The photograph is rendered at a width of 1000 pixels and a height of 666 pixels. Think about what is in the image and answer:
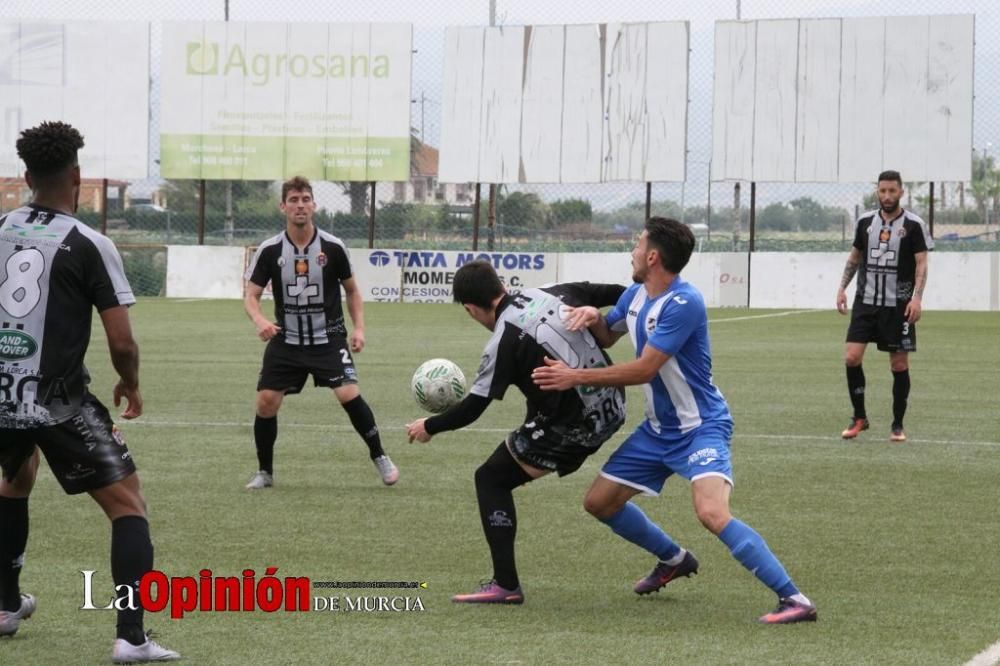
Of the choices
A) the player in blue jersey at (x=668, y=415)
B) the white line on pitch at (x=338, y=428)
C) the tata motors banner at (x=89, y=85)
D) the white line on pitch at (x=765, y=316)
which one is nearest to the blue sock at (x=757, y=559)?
the player in blue jersey at (x=668, y=415)

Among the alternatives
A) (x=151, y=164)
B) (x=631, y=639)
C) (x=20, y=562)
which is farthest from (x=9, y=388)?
(x=151, y=164)

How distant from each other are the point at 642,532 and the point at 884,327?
640 centimetres

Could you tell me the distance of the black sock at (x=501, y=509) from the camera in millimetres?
6812

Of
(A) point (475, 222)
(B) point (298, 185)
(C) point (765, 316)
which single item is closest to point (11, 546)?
(B) point (298, 185)

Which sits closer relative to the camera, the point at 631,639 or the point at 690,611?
the point at 631,639

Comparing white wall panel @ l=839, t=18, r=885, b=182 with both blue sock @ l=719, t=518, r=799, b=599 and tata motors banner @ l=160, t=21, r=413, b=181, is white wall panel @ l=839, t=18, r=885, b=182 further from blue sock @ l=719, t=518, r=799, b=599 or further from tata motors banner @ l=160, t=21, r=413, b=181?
blue sock @ l=719, t=518, r=799, b=599

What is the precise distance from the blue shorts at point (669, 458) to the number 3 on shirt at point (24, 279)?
258 centimetres

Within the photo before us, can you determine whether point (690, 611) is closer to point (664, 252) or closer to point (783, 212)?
point (664, 252)

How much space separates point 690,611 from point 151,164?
120 feet

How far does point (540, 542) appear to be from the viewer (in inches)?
324

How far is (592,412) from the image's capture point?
6910 mm

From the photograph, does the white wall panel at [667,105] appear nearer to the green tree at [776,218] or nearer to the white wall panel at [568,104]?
the white wall panel at [568,104]

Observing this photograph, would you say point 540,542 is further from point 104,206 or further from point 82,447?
point 104,206

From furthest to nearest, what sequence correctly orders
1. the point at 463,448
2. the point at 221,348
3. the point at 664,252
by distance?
the point at 221,348 < the point at 463,448 < the point at 664,252
